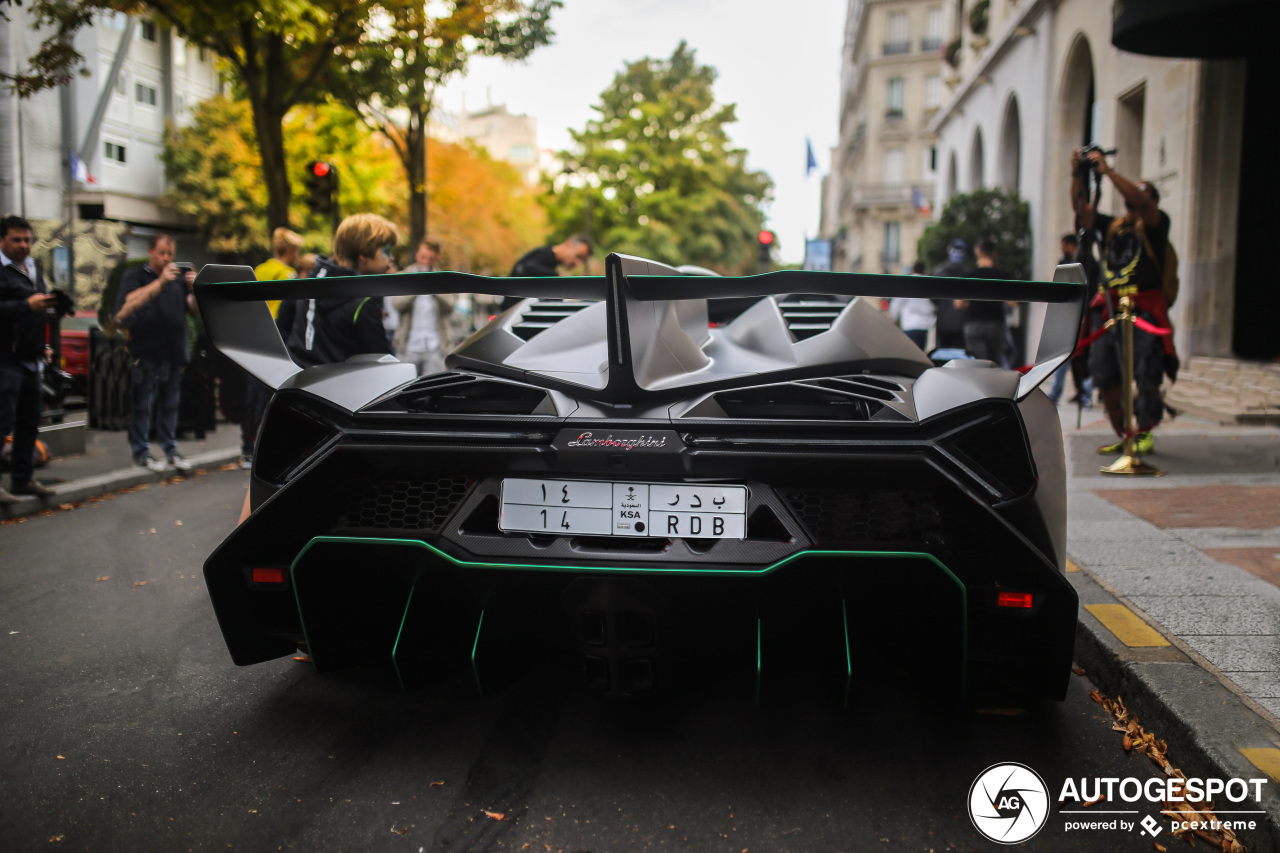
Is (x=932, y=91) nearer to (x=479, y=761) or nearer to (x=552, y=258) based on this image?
(x=552, y=258)

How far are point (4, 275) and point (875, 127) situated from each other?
5840cm

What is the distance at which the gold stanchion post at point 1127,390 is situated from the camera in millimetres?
6535

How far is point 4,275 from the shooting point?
6.01 metres

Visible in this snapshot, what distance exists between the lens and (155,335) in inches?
296

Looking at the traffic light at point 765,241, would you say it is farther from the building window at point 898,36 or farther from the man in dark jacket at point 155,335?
the building window at point 898,36

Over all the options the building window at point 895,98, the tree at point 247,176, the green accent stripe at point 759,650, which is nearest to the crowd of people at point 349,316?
the green accent stripe at point 759,650

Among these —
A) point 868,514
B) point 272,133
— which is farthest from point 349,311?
point 272,133

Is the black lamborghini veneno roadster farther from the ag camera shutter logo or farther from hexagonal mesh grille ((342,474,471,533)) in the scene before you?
the ag camera shutter logo

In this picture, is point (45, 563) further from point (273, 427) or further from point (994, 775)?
point (994, 775)

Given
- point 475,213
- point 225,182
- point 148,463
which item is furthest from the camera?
point 475,213

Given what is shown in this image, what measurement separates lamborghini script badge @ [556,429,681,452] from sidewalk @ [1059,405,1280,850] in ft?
4.85

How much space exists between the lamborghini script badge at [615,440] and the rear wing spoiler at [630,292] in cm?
16

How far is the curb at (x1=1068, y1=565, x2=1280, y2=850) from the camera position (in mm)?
2217

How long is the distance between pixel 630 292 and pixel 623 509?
0.56 m
